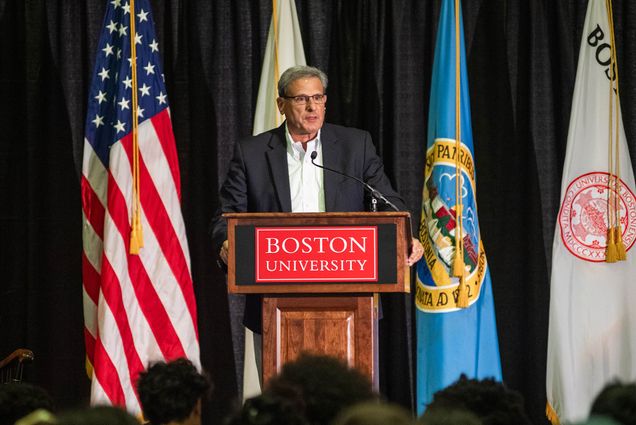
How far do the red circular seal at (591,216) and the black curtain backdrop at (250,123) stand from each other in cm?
38

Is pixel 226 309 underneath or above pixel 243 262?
underneath

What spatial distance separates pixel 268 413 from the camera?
2152 mm

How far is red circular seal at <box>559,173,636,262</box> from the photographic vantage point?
19.7 ft

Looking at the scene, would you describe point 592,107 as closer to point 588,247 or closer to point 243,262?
point 588,247

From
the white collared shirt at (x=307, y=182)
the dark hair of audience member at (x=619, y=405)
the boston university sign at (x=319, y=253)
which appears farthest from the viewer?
the white collared shirt at (x=307, y=182)

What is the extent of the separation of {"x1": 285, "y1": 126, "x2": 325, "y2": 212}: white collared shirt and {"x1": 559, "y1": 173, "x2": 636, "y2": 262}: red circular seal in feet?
6.47

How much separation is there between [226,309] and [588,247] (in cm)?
215

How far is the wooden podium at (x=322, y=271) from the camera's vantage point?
3.94m

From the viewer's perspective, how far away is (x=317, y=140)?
473 cm

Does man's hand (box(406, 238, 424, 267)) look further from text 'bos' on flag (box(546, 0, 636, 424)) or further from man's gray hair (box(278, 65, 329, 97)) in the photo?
text 'bos' on flag (box(546, 0, 636, 424))

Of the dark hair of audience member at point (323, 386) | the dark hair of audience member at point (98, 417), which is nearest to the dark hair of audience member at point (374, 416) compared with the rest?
the dark hair of audience member at point (323, 386)

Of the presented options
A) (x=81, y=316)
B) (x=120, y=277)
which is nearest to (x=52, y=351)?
(x=81, y=316)

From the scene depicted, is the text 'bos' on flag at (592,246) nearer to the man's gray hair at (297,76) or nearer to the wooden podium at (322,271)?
the man's gray hair at (297,76)

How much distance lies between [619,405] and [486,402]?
1.01ft
